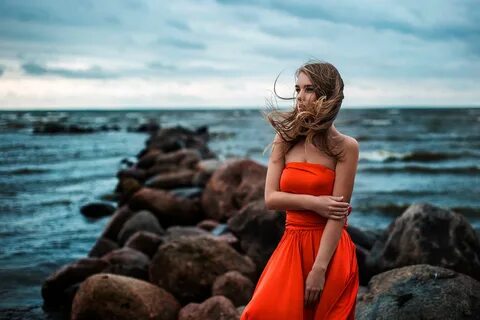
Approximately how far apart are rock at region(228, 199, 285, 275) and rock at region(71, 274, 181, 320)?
184 centimetres

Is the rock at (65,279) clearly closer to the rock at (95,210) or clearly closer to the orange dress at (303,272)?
the orange dress at (303,272)

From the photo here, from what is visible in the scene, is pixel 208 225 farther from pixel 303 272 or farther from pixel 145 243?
pixel 303 272

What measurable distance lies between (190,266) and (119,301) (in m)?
1.06

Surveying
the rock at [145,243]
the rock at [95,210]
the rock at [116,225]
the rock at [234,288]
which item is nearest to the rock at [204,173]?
the rock at [95,210]

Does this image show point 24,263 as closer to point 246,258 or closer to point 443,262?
point 246,258

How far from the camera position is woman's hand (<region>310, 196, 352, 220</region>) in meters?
2.80

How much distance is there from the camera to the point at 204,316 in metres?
5.70

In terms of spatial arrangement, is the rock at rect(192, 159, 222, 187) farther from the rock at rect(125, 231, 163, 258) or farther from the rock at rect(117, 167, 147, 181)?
the rock at rect(125, 231, 163, 258)

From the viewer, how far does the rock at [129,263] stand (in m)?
7.65

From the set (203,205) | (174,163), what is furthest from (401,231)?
(174,163)

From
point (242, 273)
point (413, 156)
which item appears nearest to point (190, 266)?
point (242, 273)

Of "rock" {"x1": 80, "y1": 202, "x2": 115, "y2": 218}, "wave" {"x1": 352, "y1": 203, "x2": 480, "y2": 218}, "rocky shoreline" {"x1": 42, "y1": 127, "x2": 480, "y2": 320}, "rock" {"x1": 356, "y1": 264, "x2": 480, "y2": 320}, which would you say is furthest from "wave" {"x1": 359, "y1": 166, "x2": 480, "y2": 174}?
"rock" {"x1": 356, "y1": 264, "x2": 480, "y2": 320}

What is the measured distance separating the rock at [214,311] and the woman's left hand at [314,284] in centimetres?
270

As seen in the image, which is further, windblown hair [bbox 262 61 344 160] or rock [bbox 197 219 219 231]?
rock [bbox 197 219 219 231]
